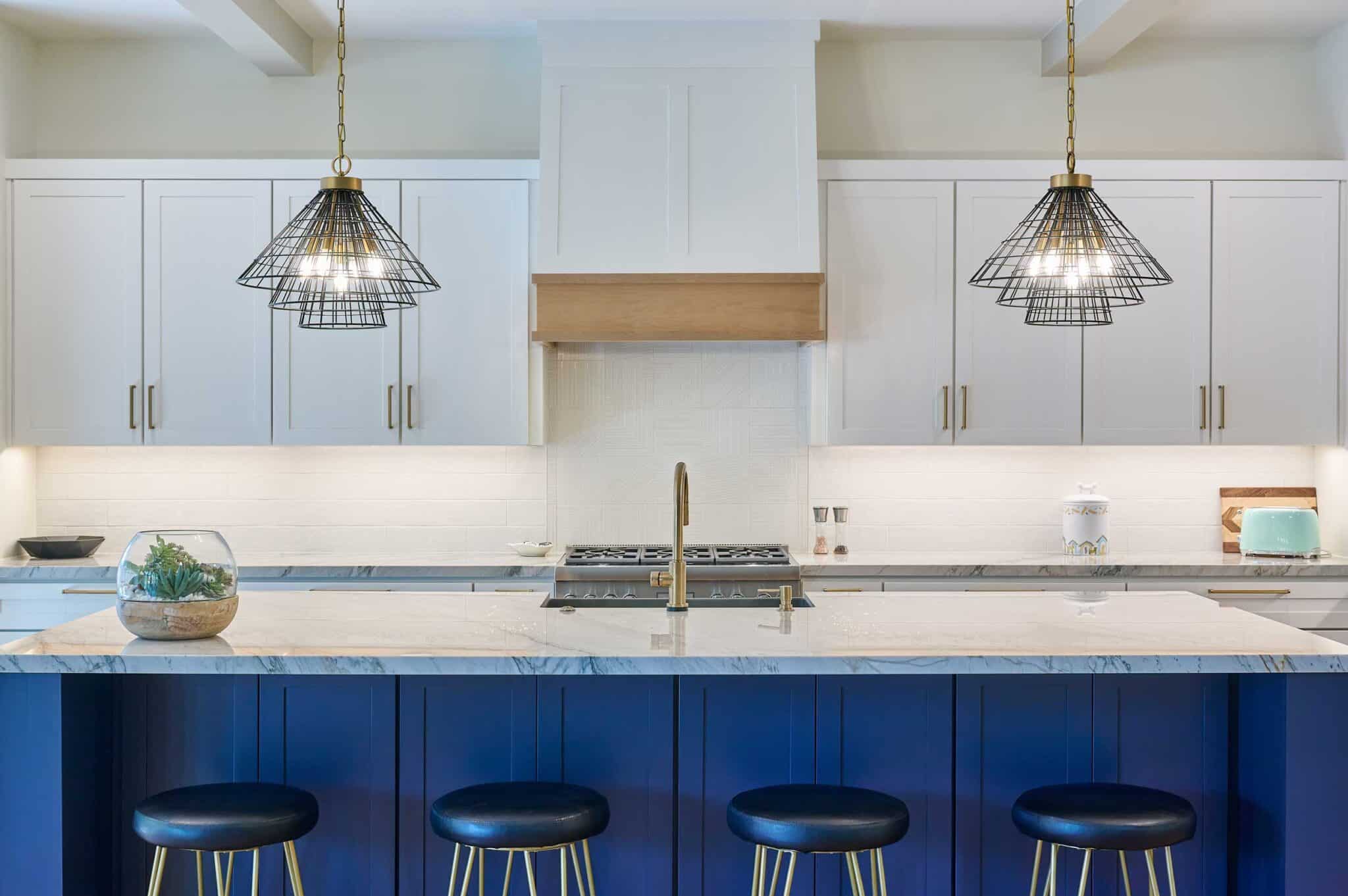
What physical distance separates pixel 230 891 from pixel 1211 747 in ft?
7.50

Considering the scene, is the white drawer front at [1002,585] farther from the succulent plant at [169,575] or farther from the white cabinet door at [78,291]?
the white cabinet door at [78,291]

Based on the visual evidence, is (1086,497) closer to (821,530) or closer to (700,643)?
(821,530)

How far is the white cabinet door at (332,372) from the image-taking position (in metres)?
4.28

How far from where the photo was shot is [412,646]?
2385 mm

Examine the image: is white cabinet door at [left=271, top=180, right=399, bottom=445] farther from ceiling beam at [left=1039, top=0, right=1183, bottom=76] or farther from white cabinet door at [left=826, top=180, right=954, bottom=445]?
ceiling beam at [left=1039, top=0, right=1183, bottom=76]

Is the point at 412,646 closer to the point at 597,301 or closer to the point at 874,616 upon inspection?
the point at 874,616

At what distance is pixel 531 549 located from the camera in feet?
14.2

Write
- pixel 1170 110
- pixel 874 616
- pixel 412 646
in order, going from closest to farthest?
pixel 412 646, pixel 874 616, pixel 1170 110

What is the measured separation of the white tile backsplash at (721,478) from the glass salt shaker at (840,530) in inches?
3.8

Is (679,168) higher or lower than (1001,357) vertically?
higher

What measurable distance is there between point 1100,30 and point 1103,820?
2.92 m

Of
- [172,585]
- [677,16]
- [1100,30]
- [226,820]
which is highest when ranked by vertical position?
[677,16]

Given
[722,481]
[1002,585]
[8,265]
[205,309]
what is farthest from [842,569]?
[8,265]

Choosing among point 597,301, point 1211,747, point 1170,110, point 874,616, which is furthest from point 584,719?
point 1170,110
